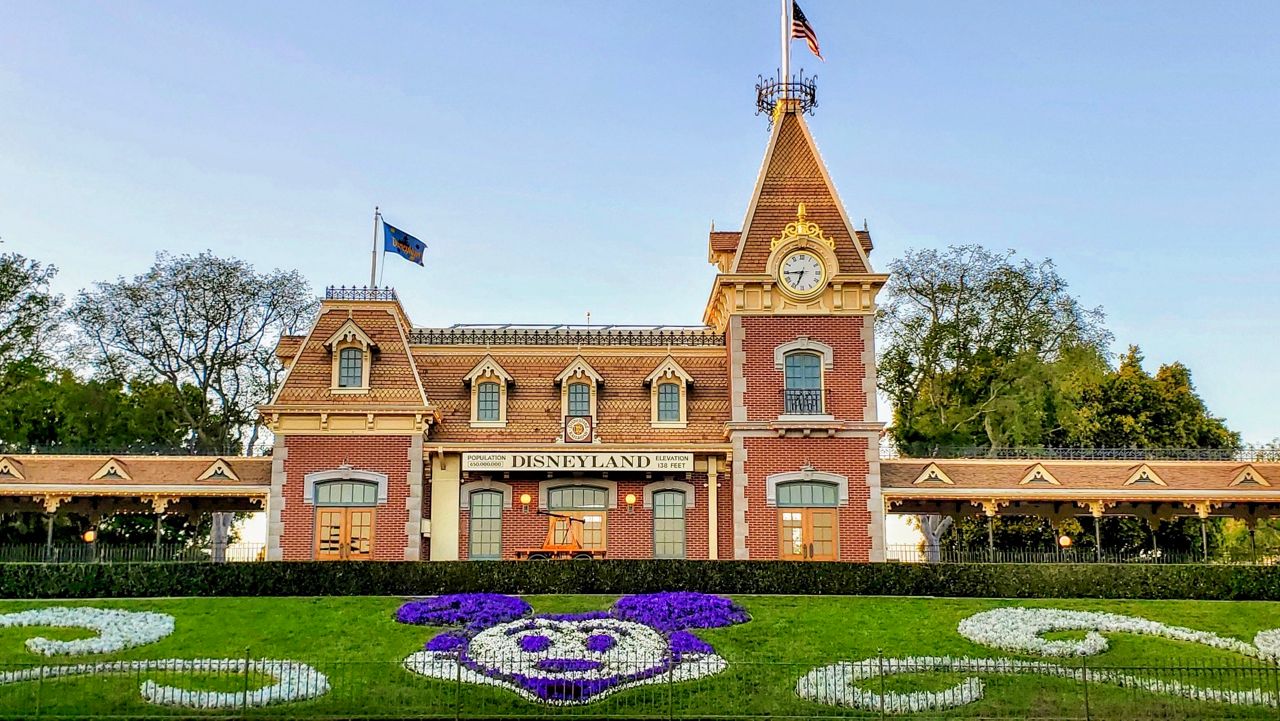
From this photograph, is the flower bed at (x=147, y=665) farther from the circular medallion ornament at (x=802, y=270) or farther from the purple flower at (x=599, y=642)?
the circular medallion ornament at (x=802, y=270)

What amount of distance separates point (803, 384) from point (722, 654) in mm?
11775

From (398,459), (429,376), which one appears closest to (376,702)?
(398,459)

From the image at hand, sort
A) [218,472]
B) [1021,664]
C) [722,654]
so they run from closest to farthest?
1. [1021,664]
2. [722,654]
3. [218,472]

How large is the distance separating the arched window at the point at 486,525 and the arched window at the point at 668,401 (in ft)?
16.5

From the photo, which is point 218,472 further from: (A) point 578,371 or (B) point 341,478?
(A) point 578,371

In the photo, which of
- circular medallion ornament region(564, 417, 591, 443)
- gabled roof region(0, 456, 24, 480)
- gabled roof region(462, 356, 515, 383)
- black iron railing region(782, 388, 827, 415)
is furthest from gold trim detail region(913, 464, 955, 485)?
gabled roof region(0, 456, 24, 480)

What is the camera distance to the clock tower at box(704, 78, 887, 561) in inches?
1236

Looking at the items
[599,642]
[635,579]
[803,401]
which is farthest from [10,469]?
[803,401]

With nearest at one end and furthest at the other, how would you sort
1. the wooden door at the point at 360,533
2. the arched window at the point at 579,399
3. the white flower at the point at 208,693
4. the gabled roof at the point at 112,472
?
1. the white flower at the point at 208,693
2. the wooden door at the point at 360,533
3. the gabled roof at the point at 112,472
4. the arched window at the point at 579,399

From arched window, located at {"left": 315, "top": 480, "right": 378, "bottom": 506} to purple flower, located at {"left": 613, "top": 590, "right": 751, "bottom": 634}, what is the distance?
906 cm

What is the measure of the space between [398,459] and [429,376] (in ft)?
10.5

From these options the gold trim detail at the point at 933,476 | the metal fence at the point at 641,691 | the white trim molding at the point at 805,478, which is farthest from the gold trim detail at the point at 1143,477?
the metal fence at the point at 641,691

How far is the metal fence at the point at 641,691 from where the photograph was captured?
18.3 m

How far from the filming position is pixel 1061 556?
35.5 m
